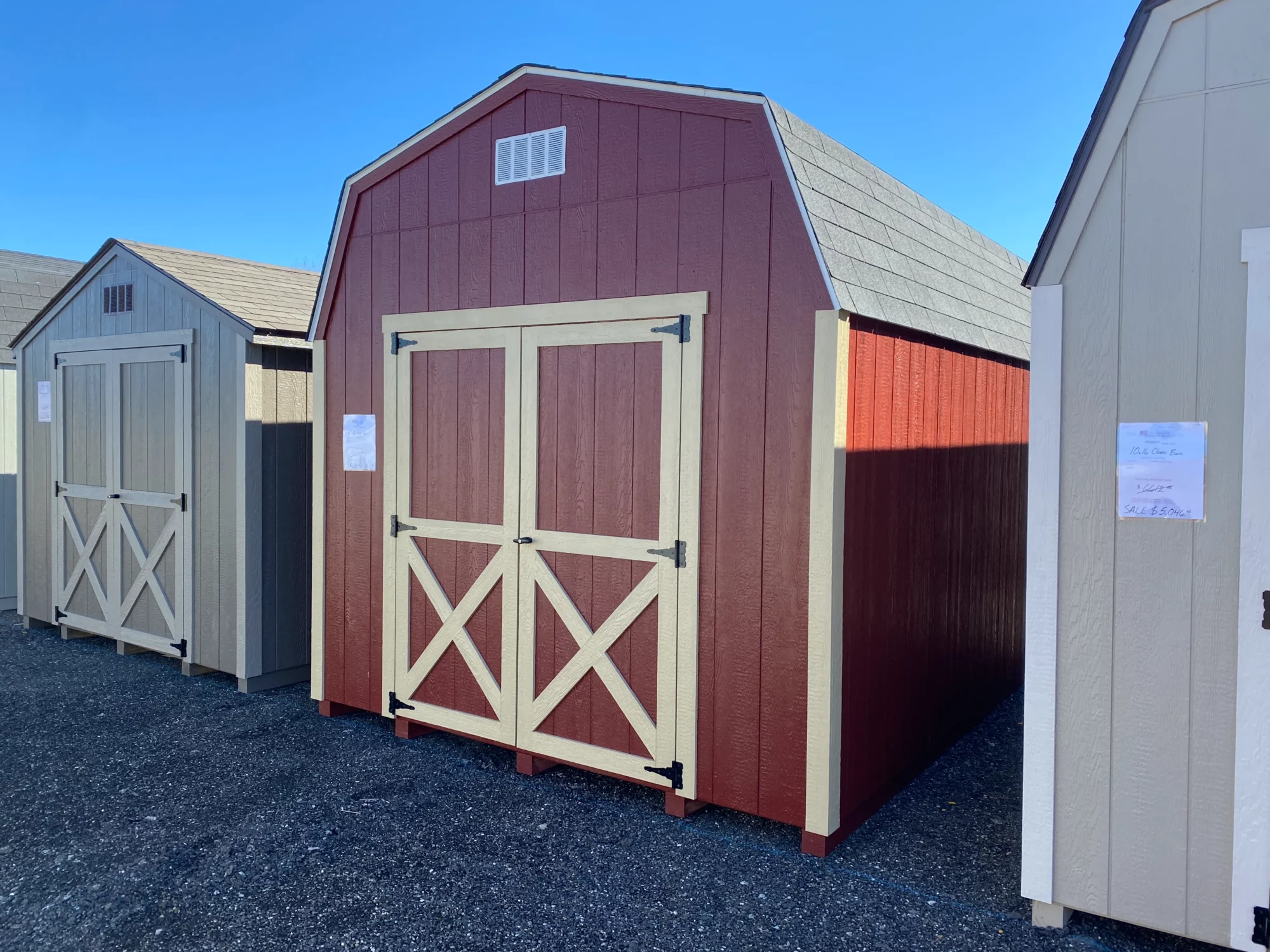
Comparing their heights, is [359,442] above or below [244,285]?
below

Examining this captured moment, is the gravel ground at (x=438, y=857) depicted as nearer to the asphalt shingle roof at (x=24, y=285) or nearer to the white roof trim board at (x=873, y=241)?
the white roof trim board at (x=873, y=241)

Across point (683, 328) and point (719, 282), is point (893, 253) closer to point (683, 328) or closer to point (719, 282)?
point (719, 282)

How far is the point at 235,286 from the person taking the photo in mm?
6379

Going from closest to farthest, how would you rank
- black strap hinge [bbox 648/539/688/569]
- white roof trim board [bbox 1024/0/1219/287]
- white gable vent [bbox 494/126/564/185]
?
white roof trim board [bbox 1024/0/1219/287] < black strap hinge [bbox 648/539/688/569] < white gable vent [bbox 494/126/564/185]

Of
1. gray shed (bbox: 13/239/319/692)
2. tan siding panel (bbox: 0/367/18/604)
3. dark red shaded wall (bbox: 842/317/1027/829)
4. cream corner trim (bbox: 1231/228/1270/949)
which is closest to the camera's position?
cream corner trim (bbox: 1231/228/1270/949)

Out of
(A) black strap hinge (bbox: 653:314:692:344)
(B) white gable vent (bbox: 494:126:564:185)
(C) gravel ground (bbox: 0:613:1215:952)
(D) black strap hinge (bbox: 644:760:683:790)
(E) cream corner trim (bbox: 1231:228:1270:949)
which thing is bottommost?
(C) gravel ground (bbox: 0:613:1215:952)

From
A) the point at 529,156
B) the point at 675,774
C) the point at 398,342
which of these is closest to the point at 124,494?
the point at 398,342

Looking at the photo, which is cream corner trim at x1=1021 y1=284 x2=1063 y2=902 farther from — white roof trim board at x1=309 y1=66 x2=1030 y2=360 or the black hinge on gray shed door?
white roof trim board at x1=309 y1=66 x2=1030 y2=360

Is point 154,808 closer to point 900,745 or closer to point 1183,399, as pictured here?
point 900,745

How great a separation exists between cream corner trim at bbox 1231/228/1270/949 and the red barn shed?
4.29 feet

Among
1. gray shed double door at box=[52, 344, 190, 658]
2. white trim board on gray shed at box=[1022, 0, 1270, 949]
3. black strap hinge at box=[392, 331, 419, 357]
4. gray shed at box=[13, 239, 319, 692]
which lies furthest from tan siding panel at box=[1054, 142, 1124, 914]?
gray shed double door at box=[52, 344, 190, 658]

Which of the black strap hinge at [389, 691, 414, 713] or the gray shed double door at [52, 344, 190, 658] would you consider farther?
the gray shed double door at [52, 344, 190, 658]

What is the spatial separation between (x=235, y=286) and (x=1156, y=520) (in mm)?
5778

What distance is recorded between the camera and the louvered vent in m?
6.39
